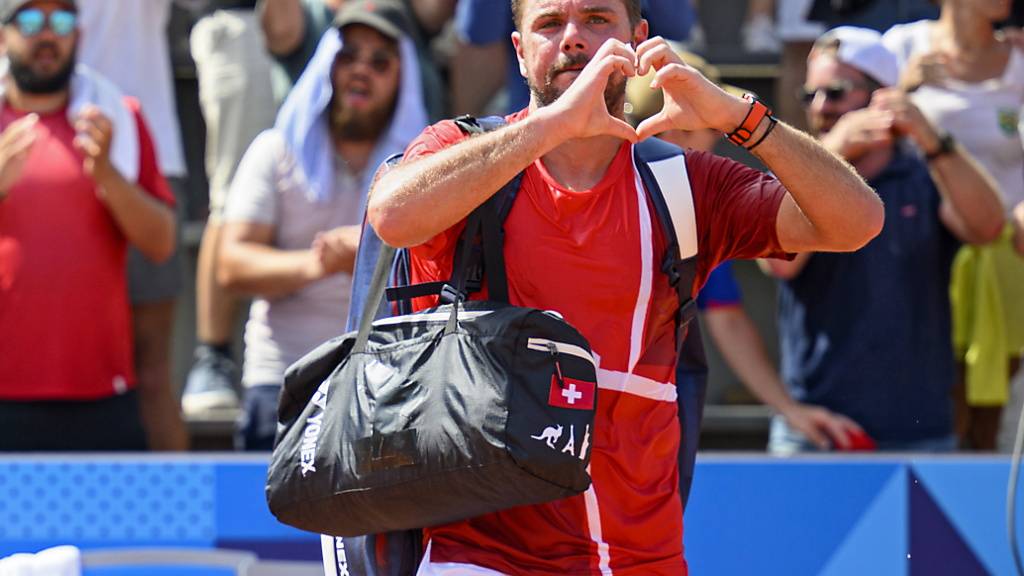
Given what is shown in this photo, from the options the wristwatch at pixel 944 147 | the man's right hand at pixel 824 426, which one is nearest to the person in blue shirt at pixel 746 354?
the man's right hand at pixel 824 426

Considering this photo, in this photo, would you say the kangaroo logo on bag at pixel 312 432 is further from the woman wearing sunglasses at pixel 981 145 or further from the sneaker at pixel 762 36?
the sneaker at pixel 762 36

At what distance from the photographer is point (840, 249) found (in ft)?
10.0

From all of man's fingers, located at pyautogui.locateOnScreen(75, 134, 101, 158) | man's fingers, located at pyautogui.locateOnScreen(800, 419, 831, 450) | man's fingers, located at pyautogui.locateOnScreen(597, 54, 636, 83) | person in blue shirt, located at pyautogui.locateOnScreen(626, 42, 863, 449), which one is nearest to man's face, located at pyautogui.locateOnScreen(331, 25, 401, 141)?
man's fingers, located at pyautogui.locateOnScreen(75, 134, 101, 158)

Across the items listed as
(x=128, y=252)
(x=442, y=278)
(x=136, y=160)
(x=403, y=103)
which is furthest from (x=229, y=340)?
(x=442, y=278)

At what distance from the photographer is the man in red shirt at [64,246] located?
5320 mm

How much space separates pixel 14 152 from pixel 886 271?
307cm

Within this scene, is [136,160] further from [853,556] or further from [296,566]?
[853,556]

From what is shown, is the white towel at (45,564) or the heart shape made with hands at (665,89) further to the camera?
the white towel at (45,564)

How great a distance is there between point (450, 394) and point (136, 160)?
3227 millimetres

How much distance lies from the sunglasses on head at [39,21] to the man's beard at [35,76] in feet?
0.27

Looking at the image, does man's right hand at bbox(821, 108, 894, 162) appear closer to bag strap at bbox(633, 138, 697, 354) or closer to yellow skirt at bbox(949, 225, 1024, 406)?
yellow skirt at bbox(949, 225, 1024, 406)

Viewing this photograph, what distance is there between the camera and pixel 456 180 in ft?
9.04

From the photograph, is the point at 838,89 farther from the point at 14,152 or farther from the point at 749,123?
the point at 14,152

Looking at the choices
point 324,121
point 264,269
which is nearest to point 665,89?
point 264,269
